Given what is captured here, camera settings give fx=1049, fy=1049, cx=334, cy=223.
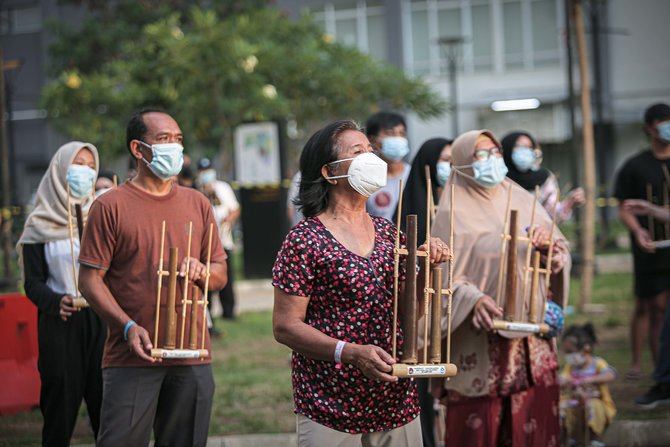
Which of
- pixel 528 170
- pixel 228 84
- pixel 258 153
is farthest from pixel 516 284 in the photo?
pixel 228 84

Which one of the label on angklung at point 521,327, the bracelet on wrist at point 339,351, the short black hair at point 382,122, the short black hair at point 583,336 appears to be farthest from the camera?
the short black hair at point 583,336

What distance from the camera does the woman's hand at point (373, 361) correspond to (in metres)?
3.96

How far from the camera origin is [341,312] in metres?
4.27

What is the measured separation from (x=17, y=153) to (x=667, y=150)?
35803mm

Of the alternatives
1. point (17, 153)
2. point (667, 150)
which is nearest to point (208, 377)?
point (667, 150)

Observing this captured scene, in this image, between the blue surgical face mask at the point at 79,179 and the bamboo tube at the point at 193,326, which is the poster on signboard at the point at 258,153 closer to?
the blue surgical face mask at the point at 79,179

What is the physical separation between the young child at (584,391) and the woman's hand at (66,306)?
141 inches

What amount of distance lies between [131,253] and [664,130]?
5123 mm

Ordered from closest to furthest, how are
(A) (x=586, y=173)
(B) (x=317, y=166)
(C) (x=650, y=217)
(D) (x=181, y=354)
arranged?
(B) (x=317, y=166) → (D) (x=181, y=354) → (C) (x=650, y=217) → (A) (x=586, y=173)

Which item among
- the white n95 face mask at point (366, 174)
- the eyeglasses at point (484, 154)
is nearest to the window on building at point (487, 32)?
the eyeglasses at point (484, 154)

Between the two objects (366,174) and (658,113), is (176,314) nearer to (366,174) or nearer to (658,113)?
(366,174)

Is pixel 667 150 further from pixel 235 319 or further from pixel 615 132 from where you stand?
pixel 615 132

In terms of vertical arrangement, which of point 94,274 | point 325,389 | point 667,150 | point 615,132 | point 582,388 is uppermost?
point 615,132

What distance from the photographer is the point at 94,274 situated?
5.07 meters
